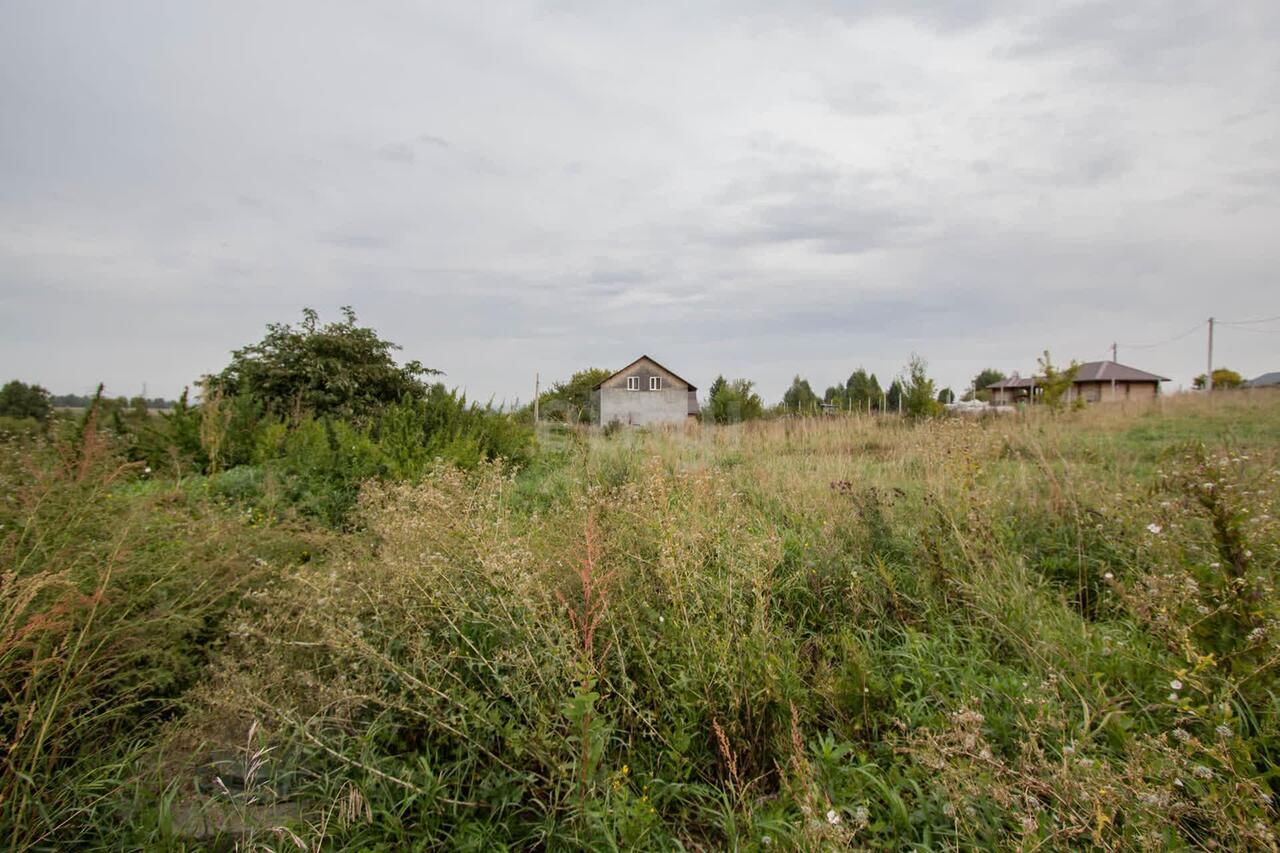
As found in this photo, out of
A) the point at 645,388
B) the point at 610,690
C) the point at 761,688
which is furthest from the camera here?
the point at 645,388

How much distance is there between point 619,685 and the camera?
103 inches

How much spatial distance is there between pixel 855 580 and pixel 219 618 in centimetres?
325

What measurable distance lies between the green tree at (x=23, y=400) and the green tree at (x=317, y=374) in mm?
2591

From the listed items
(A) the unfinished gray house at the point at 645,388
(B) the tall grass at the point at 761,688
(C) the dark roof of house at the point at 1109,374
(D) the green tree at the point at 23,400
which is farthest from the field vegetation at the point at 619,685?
(C) the dark roof of house at the point at 1109,374

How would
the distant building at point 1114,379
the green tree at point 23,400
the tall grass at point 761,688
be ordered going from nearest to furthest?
the tall grass at point 761,688
the green tree at point 23,400
the distant building at point 1114,379

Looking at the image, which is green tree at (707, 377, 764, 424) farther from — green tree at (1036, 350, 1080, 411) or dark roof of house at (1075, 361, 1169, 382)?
dark roof of house at (1075, 361, 1169, 382)

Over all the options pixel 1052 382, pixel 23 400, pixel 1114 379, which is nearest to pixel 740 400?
pixel 1052 382

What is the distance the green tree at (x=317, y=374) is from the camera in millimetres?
12680

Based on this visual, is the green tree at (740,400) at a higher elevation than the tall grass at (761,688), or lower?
higher

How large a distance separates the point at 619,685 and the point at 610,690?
1.46ft

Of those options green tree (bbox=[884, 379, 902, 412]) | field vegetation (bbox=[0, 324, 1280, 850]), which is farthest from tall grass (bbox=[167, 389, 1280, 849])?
green tree (bbox=[884, 379, 902, 412])

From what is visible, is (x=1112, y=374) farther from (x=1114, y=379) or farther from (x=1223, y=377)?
(x=1223, y=377)

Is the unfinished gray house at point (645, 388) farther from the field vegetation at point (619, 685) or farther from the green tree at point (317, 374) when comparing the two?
the field vegetation at point (619, 685)

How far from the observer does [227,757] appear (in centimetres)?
243
